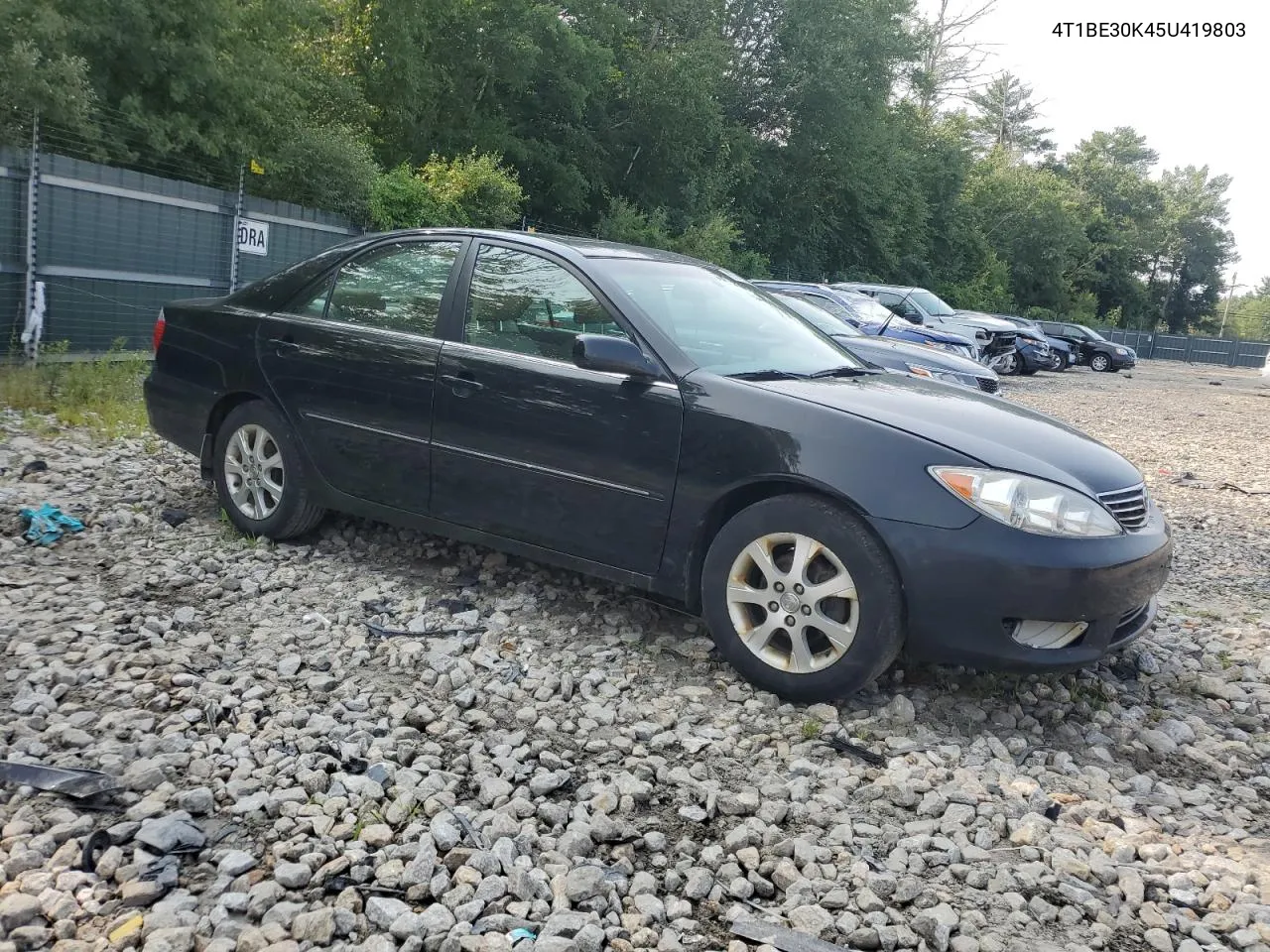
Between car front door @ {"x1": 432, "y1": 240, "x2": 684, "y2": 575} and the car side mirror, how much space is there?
0.08m

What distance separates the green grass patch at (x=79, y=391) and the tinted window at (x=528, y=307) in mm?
4218

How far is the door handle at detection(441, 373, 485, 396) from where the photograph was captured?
4621 millimetres

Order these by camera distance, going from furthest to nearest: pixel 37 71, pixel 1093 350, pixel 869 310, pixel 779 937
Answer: pixel 1093 350 < pixel 869 310 < pixel 37 71 < pixel 779 937

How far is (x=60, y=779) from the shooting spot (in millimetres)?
3062

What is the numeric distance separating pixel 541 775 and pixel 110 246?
1032cm

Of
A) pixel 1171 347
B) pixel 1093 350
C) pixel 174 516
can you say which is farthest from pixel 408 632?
pixel 1171 347

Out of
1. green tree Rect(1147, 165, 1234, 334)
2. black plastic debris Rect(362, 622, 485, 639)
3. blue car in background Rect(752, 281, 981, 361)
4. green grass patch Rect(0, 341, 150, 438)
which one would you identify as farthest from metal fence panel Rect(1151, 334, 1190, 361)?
black plastic debris Rect(362, 622, 485, 639)

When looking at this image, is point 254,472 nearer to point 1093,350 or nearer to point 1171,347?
point 1093,350

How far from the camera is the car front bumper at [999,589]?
11.9ft

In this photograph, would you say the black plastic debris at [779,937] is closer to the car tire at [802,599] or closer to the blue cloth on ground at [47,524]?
the car tire at [802,599]

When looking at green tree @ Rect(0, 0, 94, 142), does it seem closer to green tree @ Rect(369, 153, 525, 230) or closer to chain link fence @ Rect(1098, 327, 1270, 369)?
green tree @ Rect(369, 153, 525, 230)

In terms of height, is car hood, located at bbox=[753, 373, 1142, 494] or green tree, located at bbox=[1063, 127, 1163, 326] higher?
green tree, located at bbox=[1063, 127, 1163, 326]

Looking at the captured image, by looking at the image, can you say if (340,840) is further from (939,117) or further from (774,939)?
(939,117)

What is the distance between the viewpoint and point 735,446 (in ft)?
13.2
